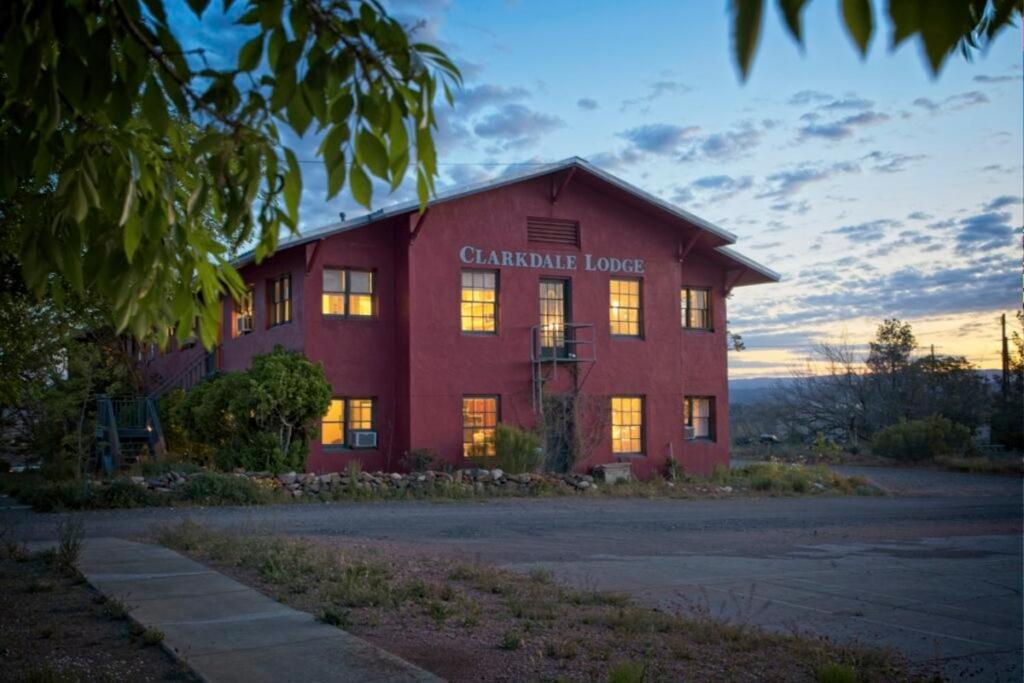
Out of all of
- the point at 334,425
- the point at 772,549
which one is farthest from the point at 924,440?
the point at 772,549

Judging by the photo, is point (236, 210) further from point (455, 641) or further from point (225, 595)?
point (225, 595)

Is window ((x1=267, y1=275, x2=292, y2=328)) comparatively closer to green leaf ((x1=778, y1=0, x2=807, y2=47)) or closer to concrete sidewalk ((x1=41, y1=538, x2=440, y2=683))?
concrete sidewalk ((x1=41, y1=538, x2=440, y2=683))

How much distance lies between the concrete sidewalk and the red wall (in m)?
15.0

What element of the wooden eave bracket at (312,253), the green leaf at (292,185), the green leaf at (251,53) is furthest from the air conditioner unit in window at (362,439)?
the green leaf at (251,53)

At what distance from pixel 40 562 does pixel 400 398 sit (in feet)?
49.9

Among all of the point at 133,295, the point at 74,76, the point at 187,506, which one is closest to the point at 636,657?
the point at 133,295

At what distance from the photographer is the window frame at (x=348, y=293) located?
85.4 feet

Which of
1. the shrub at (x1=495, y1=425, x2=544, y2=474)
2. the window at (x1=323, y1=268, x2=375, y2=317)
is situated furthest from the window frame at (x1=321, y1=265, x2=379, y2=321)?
the shrub at (x1=495, y1=425, x2=544, y2=474)

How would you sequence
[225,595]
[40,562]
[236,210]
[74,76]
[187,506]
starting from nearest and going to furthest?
[74,76] < [236,210] < [225,595] < [40,562] < [187,506]

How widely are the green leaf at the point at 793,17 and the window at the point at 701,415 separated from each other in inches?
1164

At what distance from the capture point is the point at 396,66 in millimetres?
3781

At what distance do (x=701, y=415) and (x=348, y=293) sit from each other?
469 inches

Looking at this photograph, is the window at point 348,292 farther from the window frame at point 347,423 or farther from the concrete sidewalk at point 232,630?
the concrete sidewalk at point 232,630

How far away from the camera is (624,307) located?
96.1ft
